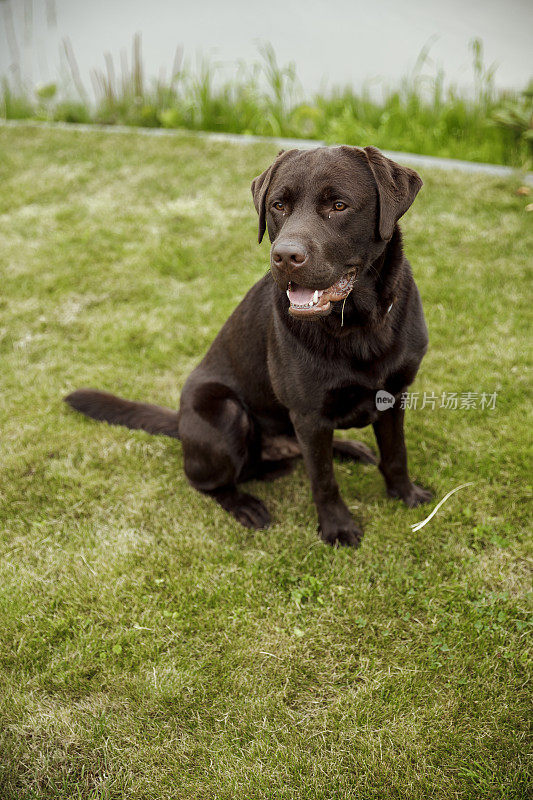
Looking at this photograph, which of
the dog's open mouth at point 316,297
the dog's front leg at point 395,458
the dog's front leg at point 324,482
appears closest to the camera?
the dog's open mouth at point 316,297

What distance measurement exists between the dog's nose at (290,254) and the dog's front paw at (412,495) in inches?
49.5

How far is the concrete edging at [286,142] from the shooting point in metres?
5.09

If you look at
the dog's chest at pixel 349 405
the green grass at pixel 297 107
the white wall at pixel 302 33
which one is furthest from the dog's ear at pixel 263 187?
the white wall at pixel 302 33

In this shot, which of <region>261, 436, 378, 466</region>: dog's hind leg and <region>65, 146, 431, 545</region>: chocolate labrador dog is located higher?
<region>65, 146, 431, 545</region>: chocolate labrador dog

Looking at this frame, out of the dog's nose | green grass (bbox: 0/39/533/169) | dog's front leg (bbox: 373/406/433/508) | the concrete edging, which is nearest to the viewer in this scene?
the dog's nose

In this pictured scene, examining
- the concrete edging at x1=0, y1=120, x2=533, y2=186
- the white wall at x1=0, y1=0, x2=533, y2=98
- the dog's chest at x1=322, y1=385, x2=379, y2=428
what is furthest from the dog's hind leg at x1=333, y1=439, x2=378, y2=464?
the white wall at x1=0, y1=0, x2=533, y2=98

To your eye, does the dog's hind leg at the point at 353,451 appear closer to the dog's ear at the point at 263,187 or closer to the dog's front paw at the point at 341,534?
the dog's front paw at the point at 341,534

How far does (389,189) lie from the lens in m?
1.95

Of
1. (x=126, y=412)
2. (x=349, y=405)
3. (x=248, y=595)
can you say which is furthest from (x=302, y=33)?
(x=248, y=595)

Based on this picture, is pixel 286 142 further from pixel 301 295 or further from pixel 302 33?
pixel 301 295

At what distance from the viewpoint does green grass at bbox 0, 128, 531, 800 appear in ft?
6.07

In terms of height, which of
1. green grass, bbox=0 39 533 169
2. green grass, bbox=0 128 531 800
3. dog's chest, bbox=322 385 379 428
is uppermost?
green grass, bbox=0 39 533 169

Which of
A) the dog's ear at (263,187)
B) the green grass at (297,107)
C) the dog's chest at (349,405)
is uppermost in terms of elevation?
the dog's ear at (263,187)

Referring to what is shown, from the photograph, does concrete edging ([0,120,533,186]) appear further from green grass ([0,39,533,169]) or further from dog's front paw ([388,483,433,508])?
dog's front paw ([388,483,433,508])
